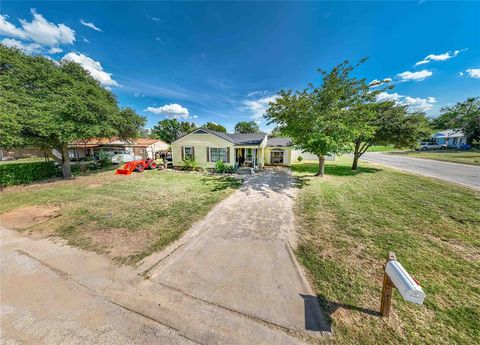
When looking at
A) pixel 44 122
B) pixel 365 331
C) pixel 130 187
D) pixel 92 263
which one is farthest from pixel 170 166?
pixel 365 331

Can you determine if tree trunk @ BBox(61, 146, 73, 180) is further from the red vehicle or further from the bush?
the red vehicle

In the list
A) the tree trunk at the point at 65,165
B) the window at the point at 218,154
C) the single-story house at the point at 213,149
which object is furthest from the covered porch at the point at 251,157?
the tree trunk at the point at 65,165

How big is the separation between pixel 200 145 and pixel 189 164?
6.74ft

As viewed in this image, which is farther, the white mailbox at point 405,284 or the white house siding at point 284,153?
the white house siding at point 284,153

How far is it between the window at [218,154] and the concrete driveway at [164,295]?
11.1 m

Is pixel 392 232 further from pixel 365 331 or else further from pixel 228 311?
pixel 228 311

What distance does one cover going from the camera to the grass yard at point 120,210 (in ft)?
15.0

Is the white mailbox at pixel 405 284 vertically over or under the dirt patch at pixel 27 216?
over

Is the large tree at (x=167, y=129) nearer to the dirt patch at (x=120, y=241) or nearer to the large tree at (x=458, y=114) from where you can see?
the dirt patch at (x=120, y=241)

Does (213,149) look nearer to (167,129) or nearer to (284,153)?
(284,153)

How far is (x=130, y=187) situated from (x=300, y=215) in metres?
9.48

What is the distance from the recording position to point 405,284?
1.93 metres

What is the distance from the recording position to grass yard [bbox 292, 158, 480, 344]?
2363 millimetres

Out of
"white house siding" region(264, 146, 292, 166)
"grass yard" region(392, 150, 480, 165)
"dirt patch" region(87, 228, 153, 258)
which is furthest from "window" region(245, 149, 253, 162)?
"grass yard" region(392, 150, 480, 165)
